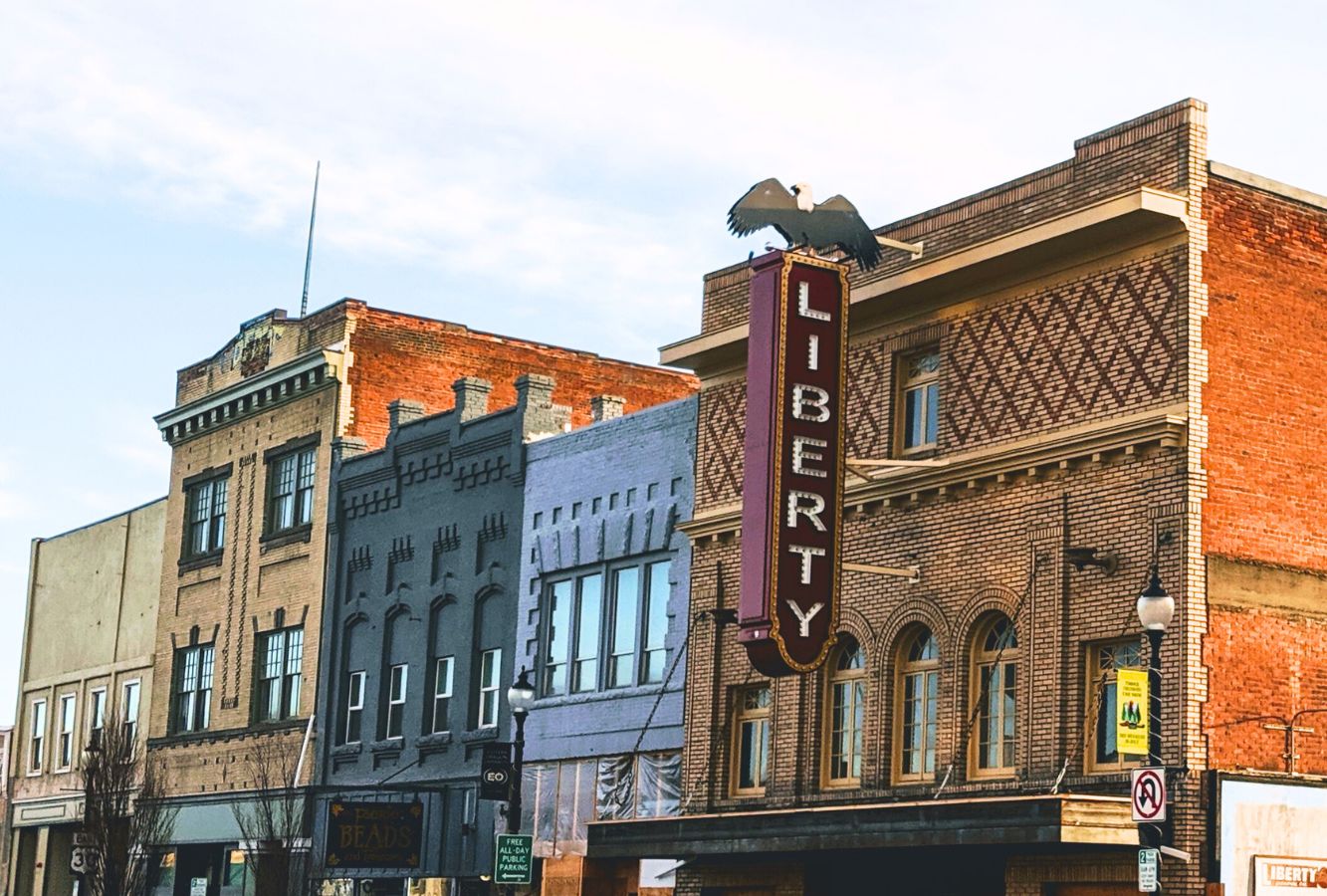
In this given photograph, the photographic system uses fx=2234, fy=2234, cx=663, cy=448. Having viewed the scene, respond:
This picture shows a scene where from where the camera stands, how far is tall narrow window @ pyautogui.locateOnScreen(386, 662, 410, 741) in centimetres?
4050

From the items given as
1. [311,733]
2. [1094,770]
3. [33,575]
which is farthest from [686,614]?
[33,575]

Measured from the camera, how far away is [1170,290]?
25531mm

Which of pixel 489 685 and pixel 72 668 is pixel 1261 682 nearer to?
pixel 489 685

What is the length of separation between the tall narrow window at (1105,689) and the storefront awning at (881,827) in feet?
3.79

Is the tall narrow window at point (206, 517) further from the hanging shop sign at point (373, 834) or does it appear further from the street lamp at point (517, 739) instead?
the street lamp at point (517, 739)

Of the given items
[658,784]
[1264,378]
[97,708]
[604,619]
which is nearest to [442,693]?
[604,619]

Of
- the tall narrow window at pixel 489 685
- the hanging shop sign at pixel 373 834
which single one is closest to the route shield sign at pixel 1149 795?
the tall narrow window at pixel 489 685

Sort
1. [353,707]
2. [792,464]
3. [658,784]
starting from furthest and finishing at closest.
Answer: [353,707] → [658,784] → [792,464]

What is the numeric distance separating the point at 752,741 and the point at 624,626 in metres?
4.29

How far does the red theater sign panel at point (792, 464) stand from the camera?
27.0 metres

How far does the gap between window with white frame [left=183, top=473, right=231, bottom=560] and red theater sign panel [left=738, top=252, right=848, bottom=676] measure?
23.1 meters

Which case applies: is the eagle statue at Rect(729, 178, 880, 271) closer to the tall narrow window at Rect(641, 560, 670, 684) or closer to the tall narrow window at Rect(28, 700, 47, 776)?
the tall narrow window at Rect(641, 560, 670, 684)

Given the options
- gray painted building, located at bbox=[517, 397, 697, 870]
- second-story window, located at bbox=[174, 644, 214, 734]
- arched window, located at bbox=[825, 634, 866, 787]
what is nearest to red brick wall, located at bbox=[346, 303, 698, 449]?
second-story window, located at bbox=[174, 644, 214, 734]

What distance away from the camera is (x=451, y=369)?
47094 millimetres
